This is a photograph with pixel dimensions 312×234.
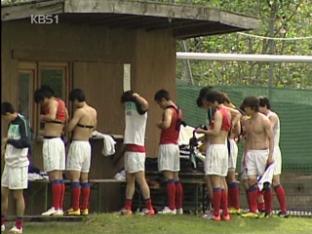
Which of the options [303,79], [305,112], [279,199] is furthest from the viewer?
[303,79]

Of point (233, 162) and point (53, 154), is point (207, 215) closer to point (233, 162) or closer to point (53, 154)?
point (233, 162)

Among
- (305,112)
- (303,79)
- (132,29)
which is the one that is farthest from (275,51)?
(132,29)

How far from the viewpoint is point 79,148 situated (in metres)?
12.3

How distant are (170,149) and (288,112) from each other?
3674 mm

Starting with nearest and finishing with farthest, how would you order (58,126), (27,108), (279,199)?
(58,126)
(27,108)
(279,199)

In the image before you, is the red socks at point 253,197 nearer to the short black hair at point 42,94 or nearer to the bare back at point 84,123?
the bare back at point 84,123

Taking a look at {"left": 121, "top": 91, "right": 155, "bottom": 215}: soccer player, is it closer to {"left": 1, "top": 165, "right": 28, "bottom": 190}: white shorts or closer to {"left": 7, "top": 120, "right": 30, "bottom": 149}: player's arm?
{"left": 1, "top": 165, "right": 28, "bottom": 190}: white shorts

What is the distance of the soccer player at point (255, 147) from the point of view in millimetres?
13188

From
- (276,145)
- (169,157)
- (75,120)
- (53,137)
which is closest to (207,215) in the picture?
(169,157)

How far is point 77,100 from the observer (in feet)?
40.3

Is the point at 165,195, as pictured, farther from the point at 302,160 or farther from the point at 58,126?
the point at 302,160

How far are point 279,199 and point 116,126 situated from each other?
278 cm

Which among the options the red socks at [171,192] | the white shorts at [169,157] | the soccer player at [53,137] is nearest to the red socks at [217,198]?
the red socks at [171,192]

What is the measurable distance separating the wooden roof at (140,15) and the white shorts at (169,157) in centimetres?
186
